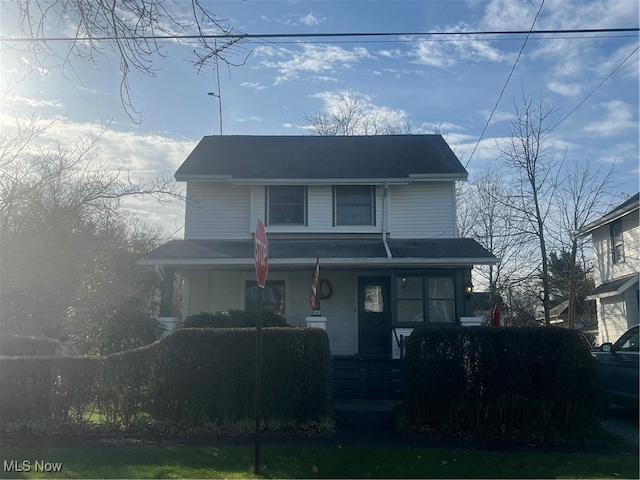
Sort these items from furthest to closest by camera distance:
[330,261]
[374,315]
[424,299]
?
[374,315], [424,299], [330,261]

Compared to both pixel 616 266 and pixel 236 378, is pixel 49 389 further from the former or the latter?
pixel 616 266

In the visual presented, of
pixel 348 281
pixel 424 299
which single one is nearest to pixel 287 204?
pixel 348 281

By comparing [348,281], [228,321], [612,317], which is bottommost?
[228,321]

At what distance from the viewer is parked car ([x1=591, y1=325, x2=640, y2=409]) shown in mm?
10070

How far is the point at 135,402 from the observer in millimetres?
8938

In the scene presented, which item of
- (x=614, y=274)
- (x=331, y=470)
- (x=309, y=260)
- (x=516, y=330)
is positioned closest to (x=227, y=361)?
(x=331, y=470)

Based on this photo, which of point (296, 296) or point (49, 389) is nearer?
point (49, 389)

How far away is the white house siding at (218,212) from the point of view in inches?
661

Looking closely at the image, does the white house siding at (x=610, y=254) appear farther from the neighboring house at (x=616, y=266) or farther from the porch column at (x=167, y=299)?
the porch column at (x=167, y=299)

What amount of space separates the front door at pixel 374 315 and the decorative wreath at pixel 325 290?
2.75 feet

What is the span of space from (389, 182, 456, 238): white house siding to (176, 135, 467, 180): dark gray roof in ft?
1.75

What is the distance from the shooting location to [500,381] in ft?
29.5

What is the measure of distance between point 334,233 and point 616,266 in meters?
12.7
